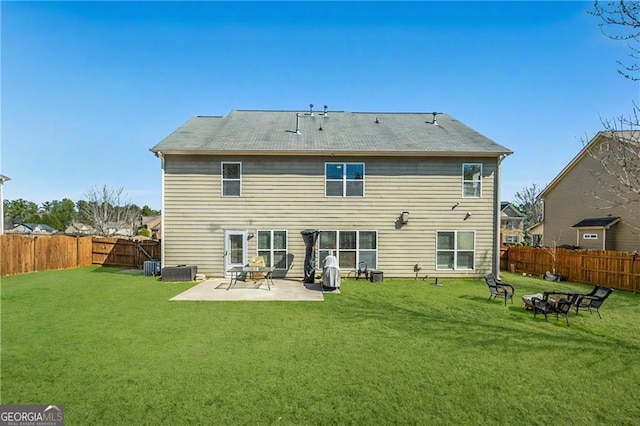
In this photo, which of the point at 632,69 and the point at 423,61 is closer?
the point at 632,69

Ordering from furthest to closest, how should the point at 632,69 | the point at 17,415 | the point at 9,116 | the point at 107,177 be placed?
1. the point at 107,177
2. the point at 9,116
3. the point at 632,69
4. the point at 17,415

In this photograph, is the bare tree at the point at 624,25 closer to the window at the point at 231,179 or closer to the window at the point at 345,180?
the window at the point at 345,180

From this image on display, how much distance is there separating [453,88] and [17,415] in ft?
55.2

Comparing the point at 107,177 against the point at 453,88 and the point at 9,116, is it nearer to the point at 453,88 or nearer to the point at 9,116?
the point at 9,116

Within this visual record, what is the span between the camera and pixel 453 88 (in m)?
14.2

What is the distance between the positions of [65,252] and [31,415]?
14536 millimetres

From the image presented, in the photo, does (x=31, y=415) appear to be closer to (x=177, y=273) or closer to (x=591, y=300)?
Answer: (x=177, y=273)

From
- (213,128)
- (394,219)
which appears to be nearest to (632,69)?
(394,219)

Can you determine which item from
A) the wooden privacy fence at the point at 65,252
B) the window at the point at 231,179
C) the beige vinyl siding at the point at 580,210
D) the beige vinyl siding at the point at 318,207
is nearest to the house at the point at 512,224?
the beige vinyl siding at the point at 580,210

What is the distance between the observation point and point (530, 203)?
38594 mm

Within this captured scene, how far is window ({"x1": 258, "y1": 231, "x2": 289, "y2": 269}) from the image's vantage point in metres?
11.7

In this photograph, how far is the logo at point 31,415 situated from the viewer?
10.1 ft

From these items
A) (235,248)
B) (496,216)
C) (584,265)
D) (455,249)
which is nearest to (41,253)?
(235,248)

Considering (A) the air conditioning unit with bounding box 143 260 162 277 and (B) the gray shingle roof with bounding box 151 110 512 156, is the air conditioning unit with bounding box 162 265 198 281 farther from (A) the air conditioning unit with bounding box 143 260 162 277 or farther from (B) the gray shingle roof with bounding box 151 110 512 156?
(B) the gray shingle roof with bounding box 151 110 512 156
